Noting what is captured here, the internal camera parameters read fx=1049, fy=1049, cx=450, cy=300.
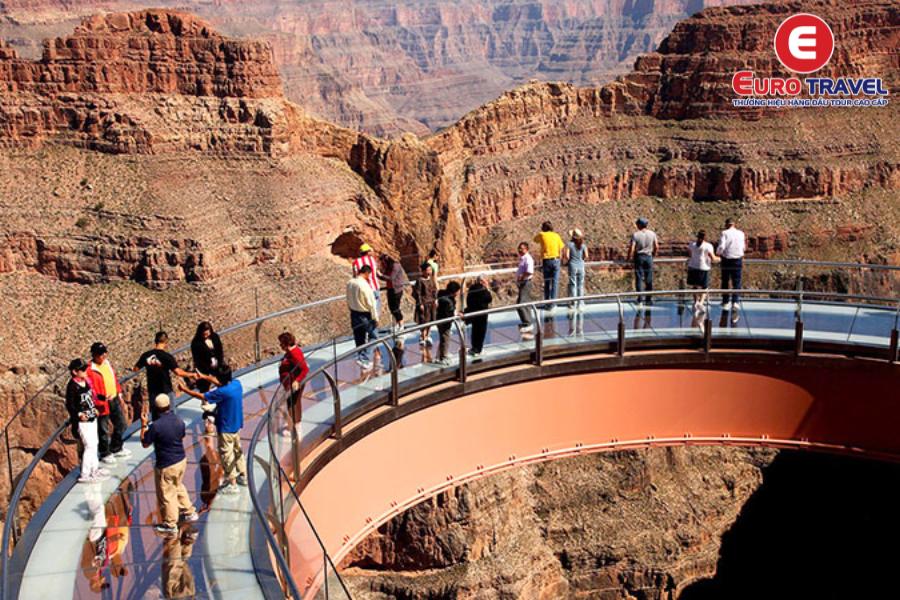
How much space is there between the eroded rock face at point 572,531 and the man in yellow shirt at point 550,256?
61.4 ft

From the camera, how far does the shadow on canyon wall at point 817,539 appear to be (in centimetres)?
4262

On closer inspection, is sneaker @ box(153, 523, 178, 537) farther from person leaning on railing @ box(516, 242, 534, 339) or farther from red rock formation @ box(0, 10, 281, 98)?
red rock formation @ box(0, 10, 281, 98)

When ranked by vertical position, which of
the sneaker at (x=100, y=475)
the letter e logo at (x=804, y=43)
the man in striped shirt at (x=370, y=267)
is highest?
the letter e logo at (x=804, y=43)

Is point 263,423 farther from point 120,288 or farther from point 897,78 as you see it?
point 897,78

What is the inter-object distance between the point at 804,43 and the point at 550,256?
77423 millimetres

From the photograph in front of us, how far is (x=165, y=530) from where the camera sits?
43.5ft

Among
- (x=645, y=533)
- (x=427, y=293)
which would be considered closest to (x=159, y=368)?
(x=427, y=293)

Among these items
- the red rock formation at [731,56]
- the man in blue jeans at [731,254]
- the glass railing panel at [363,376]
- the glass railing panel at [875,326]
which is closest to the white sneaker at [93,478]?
the glass railing panel at [363,376]

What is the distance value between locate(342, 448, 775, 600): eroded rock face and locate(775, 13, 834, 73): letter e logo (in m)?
50.7

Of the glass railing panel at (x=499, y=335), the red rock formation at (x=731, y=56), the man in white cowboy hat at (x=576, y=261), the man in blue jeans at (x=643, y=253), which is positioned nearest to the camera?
the glass railing panel at (x=499, y=335)

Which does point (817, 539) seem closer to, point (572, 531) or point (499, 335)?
point (572, 531)

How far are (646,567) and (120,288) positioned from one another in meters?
31.2

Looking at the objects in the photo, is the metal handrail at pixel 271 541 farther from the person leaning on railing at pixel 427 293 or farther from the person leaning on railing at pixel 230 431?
the person leaning on railing at pixel 427 293

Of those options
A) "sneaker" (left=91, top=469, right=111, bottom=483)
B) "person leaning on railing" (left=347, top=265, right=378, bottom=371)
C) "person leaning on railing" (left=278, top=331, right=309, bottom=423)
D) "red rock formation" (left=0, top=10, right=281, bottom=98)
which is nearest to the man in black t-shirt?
"sneaker" (left=91, top=469, right=111, bottom=483)
